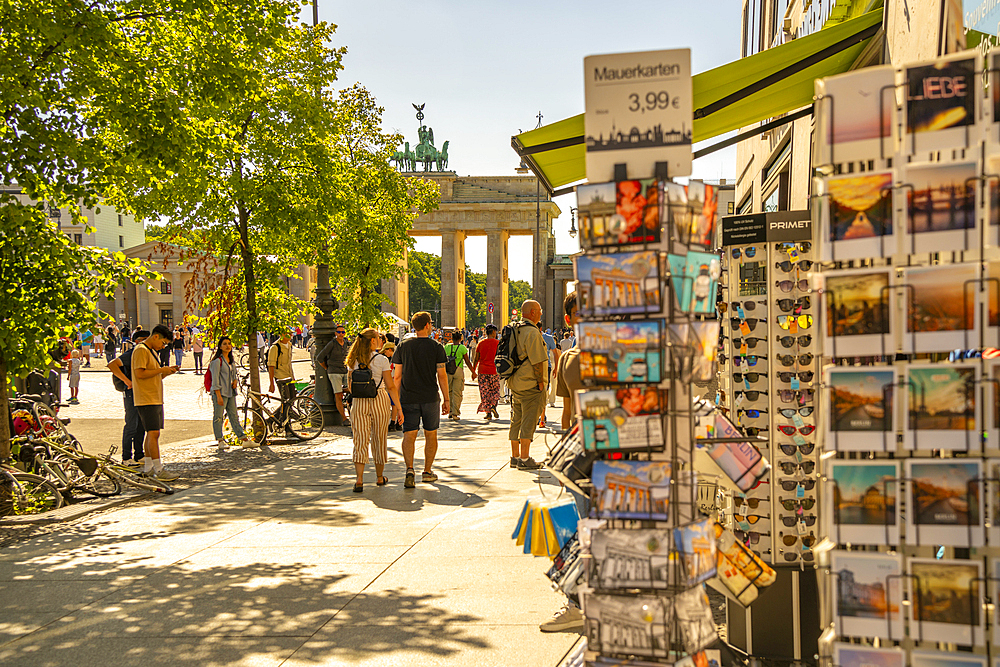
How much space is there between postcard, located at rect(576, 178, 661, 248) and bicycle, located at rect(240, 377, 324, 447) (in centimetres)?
1146

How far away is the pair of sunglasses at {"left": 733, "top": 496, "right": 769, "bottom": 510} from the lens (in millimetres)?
4738

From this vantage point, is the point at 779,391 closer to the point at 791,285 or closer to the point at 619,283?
the point at 791,285

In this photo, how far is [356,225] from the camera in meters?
17.1

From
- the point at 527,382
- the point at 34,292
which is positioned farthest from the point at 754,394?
the point at 34,292

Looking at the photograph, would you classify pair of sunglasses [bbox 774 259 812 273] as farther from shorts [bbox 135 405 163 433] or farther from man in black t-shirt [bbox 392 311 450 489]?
shorts [bbox 135 405 163 433]

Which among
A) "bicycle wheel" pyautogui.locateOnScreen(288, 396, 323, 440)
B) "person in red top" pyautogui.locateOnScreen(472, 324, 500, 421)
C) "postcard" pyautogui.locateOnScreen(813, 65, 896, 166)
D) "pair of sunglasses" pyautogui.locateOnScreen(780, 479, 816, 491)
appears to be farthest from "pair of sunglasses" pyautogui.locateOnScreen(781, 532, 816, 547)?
"person in red top" pyautogui.locateOnScreen(472, 324, 500, 421)

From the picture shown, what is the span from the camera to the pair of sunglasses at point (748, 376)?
4.80 m

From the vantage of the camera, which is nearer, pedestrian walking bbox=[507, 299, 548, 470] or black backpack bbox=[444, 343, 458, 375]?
pedestrian walking bbox=[507, 299, 548, 470]

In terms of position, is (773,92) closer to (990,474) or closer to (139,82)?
(990,474)

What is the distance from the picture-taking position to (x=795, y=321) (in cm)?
471

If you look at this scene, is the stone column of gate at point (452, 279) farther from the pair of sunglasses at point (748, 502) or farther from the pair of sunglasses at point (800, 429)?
the pair of sunglasses at point (800, 429)

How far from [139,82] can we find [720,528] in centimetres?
762

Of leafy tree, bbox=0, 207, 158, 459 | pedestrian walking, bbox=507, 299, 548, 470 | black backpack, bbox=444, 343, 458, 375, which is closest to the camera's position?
leafy tree, bbox=0, 207, 158, 459

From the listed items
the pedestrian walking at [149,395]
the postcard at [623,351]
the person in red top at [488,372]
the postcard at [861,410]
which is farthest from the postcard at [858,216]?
the person in red top at [488,372]
